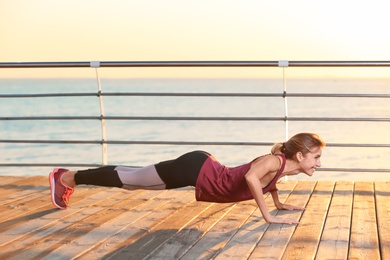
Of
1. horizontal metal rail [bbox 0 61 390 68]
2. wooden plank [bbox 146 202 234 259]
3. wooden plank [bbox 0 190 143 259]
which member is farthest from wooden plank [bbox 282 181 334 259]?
wooden plank [bbox 0 190 143 259]

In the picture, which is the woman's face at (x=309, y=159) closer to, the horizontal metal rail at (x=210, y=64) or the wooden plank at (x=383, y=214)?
the wooden plank at (x=383, y=214)

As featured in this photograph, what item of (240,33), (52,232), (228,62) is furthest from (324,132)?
(52,232)

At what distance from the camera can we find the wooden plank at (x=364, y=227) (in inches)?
143

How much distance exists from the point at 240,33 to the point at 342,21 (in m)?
4.48

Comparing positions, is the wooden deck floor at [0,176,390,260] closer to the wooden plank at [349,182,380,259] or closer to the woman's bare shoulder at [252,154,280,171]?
the wooden plank at [349,182,380,259]

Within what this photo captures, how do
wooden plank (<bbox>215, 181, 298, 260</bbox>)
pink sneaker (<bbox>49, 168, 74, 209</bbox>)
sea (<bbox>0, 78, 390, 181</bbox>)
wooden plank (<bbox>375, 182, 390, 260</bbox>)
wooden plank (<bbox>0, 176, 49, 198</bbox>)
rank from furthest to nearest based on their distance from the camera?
sea (<bbox>0, 78, 390, 181</bbox>), wooden plank (<bbox>0, 176, 49, 198</bbox>), pink sneaker (<bbox>49, 168, 74, 209</bbox>), wooden plank (<bbox>375, 182, 390, 260</bbox>), wooden plank (<bbox>215, 181, 298, 260</bbox>)

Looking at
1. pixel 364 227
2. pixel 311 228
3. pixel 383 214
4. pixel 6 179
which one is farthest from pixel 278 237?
pixel 6 179

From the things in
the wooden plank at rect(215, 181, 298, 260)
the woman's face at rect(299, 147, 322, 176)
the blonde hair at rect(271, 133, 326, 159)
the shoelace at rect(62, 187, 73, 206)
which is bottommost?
the wooden plank at rect(215, 181, 298, 260)

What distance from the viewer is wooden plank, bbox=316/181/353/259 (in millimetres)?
3629

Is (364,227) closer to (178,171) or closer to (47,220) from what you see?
(178,171)

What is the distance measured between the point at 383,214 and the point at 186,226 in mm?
1162

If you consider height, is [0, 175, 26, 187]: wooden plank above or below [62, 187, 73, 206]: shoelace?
below

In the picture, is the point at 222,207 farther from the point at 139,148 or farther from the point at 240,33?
the point at 240,33

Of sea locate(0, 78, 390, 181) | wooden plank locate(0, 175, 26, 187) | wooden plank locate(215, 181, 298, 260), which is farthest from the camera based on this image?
sea locate(0, 78, 390, 181)
